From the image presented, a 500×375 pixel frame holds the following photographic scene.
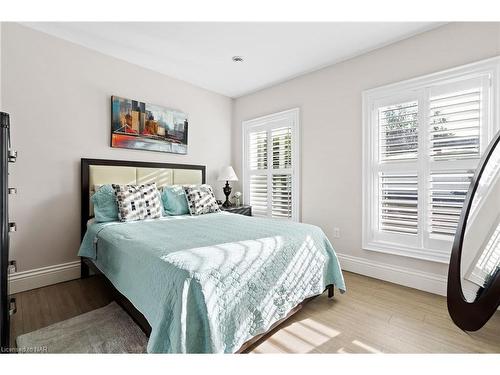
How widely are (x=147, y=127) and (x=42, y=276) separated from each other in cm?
198

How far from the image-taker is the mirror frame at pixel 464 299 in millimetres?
1619

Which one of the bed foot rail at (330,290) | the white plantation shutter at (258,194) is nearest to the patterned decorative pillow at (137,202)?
the white plantation shutter at (258,194)

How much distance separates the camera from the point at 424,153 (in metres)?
2.45

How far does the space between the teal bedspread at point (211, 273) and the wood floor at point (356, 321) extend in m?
0.19

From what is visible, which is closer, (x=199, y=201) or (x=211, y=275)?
(x=211, y=275)

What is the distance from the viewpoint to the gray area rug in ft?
5.14

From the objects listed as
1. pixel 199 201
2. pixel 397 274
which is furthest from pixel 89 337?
pixel 397 274

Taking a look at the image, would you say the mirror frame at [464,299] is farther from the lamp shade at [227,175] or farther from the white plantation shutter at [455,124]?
the lamp shade at [227,175]

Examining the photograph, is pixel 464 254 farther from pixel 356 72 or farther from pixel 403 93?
pixel 356 72

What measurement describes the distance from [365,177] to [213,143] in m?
2.38

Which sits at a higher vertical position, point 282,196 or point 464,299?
point 282,196

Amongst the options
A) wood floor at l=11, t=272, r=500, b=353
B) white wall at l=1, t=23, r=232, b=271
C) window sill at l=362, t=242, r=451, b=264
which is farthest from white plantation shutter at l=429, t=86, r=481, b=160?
white wall at l=1, t=23, r=232, b=271

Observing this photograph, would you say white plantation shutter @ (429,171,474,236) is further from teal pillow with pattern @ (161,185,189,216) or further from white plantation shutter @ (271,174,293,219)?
teal pillow with pattern @ (161,185,189,216)

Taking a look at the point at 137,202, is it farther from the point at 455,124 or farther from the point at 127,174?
the point at 455,124
